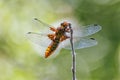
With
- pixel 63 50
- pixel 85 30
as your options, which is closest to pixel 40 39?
pixel 85 30

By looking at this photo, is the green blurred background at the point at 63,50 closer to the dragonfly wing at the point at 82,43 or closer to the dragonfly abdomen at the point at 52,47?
the dragonfly wing at the point at 82,43

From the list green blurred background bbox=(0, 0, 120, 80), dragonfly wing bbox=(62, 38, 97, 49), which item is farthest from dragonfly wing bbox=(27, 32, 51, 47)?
green blurred background bbox=(0, 0, 120, 80)

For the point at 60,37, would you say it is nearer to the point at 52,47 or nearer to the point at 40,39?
the point at 52,47

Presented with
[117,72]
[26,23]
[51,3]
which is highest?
[51,3]

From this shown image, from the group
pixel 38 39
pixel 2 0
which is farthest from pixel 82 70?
pixel 38 39

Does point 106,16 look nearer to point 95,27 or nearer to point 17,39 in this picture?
point 17,39

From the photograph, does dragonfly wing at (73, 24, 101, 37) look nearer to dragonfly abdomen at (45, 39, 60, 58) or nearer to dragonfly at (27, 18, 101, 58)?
dragonfly at (27, 18, 101, 58)

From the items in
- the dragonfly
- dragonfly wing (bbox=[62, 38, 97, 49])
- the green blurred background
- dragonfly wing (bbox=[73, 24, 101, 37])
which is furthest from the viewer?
the green blurred background
